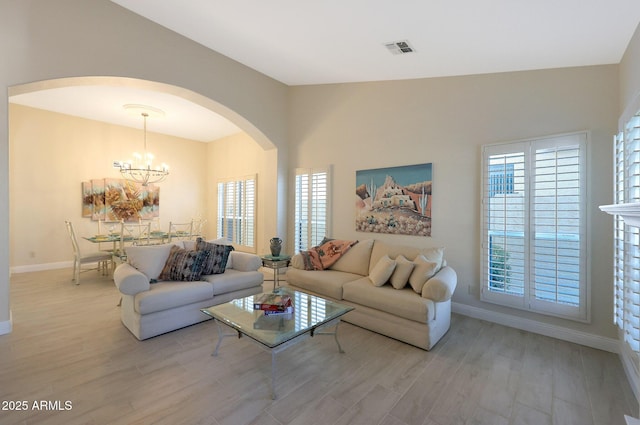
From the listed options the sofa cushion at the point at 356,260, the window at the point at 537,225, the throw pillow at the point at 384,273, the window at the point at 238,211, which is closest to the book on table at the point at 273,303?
the throw pillow at the point at 384,273

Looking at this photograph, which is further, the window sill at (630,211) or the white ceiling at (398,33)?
the white ceiling at (398,33)

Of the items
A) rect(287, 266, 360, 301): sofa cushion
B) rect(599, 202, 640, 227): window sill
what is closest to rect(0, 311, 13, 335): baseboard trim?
rect(287, 266, 360, 301): sofa cushion

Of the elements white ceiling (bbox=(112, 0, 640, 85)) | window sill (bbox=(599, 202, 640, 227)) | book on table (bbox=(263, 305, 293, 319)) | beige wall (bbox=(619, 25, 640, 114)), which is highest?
white ceiling (bbox=(112, 0, 640, 85))

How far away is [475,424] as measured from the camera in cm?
176

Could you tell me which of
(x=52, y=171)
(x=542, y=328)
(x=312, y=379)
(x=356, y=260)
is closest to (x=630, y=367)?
(x=542, y=328)

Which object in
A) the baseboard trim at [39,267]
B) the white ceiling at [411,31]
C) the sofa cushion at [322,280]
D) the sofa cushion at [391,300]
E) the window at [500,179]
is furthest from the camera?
the baseboard trim at [39,267]

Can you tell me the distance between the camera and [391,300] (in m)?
2.85

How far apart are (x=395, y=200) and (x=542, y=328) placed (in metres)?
2.23

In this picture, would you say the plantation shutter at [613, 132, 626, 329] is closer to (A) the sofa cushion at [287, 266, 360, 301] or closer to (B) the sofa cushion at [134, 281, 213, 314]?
(A) the sofa cushion at [287, 266, 360, 301]

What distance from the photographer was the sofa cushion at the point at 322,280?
3.40m

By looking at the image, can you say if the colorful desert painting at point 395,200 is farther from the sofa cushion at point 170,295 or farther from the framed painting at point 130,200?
the framed painting at point 130,200

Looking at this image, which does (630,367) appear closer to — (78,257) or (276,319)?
(276,319)

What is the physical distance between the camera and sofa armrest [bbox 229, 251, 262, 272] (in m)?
3.94

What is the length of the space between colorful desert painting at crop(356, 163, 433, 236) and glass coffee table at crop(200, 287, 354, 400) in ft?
5.92
